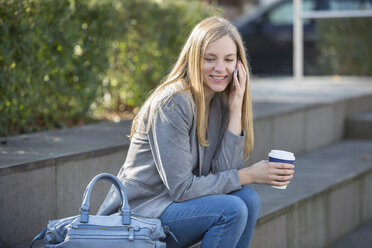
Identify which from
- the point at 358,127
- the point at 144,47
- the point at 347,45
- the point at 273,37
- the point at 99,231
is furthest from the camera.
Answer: the point at 273,37

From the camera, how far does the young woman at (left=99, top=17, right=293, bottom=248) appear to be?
289cm

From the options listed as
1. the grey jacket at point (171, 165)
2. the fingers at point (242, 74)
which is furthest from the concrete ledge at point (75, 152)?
the fingers at point (242, 74)

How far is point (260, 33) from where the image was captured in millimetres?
12953

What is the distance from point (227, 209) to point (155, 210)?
1.02 feet

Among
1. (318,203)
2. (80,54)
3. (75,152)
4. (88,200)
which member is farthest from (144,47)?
(88,200)

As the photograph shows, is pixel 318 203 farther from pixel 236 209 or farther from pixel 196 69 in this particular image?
→ pixel 196 69

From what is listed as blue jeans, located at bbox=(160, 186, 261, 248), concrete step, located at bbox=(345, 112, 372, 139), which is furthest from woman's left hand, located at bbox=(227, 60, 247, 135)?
concrete step, located at bbox=(345, 112, 372, 139)

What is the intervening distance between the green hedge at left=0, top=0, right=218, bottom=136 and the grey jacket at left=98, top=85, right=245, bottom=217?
1.85 metres

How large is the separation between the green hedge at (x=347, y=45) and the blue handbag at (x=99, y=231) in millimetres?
8368

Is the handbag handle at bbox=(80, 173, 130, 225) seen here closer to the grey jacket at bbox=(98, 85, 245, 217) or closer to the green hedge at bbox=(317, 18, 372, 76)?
the grey jacket at bbox=(98, 85, 245, 217)

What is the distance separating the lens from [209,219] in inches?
114

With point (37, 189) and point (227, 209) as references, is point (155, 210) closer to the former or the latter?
point (227, 209)

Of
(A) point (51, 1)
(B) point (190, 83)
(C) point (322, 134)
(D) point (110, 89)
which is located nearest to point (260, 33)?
(C) point (322, 134)

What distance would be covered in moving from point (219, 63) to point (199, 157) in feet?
1.43
